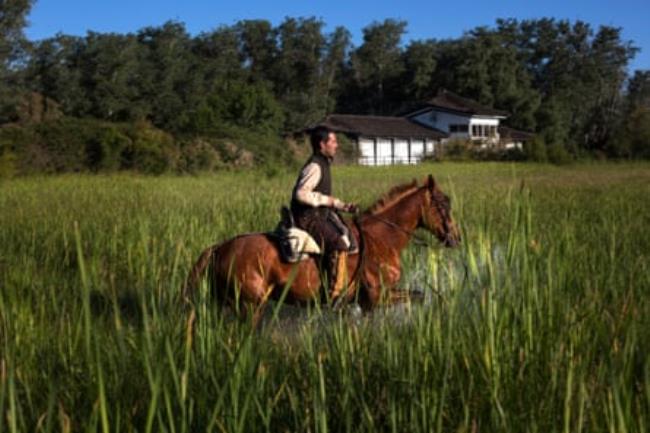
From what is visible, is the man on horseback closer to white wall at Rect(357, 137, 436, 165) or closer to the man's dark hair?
the man's dark hair

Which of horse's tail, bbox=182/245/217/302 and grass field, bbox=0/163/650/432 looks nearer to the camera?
grass field, bbox=0/163/650/432

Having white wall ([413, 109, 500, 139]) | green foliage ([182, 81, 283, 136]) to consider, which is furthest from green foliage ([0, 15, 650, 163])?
white wall ([413, 109, 500, 139])

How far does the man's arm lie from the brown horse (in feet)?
1.47

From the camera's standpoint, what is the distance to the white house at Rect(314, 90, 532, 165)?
54.5 meters

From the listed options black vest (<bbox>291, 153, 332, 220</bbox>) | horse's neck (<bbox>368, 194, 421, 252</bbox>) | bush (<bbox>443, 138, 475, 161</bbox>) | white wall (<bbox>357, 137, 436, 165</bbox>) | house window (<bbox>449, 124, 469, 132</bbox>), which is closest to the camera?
black vest (<bbox>291, 153, 332, 220</bbox>)

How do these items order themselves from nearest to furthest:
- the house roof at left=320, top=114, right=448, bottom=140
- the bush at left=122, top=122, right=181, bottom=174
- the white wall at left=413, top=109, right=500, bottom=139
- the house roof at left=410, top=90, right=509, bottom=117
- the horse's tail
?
the horse's tail < the bush at left=122, top=122, right=181, bottom=174 < the house roof at left=320, top=114, right=448, bottom=140 < the house roof at left=410, top=90, right=509, bottom=117 < the white wall at left=413, top=109, right=500, bottom=139

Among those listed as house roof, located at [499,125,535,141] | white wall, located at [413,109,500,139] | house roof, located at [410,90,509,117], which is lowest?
house roof, located at [499,125,535,141]

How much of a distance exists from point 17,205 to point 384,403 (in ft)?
39.2

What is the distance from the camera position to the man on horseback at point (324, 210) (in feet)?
18.9

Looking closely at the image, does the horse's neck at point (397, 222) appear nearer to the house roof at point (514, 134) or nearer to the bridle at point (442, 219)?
the bridle at point (442, 219)

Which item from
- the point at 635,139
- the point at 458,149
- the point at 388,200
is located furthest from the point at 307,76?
the point at 388,200

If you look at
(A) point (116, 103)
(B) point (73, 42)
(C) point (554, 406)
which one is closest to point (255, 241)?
(C) point (554, 406)

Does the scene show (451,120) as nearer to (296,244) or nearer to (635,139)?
(635,139)

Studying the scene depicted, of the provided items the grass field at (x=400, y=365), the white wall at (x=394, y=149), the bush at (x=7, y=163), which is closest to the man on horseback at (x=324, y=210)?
the grass field at (x=400, y=365)
